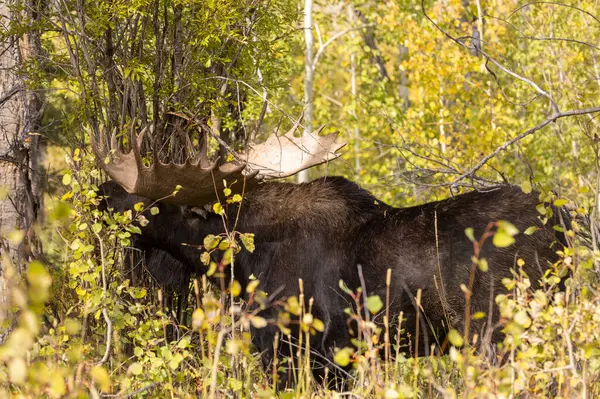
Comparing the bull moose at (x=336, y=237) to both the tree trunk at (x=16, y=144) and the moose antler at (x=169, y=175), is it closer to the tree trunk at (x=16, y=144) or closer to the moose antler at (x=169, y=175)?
the moose antler at (x=169, y=175)

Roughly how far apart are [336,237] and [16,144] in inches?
94.4

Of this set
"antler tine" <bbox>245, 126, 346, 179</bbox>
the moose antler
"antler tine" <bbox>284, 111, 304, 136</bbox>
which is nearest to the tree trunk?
the moose antler

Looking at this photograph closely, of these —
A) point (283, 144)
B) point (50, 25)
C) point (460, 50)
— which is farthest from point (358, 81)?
point (50, 25)

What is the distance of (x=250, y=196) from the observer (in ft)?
18.6

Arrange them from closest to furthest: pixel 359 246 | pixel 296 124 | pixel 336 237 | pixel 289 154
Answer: pixel 359 246 → pixel 336 237 → pixel 296 124 → pixel 289 154

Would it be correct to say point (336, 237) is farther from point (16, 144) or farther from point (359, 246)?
point (16, 144)

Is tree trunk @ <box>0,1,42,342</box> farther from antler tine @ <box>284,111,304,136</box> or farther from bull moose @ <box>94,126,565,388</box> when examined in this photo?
antler tine @ <box>284,111,304,136</box>

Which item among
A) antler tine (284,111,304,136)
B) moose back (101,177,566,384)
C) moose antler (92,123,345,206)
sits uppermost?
antler tine (284,111,304,136)

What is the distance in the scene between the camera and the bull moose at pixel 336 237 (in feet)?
15.3

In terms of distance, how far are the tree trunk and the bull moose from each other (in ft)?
2.00

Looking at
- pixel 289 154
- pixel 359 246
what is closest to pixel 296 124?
pixel 289 154

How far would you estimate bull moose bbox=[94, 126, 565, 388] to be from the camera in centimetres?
467

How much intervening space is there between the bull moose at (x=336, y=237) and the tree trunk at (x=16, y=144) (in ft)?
2.00

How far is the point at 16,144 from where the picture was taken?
562cm
